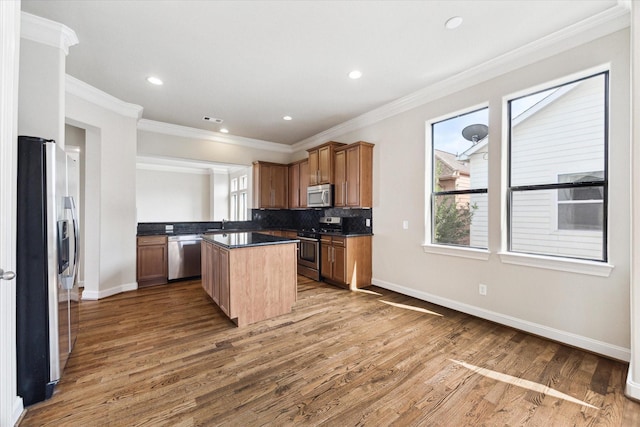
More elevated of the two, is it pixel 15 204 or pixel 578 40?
pixel 578 40

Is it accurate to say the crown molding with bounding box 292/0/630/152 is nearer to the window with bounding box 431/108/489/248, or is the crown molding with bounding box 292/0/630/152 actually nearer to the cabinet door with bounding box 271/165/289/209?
the window with bounding box 431/108/489/248

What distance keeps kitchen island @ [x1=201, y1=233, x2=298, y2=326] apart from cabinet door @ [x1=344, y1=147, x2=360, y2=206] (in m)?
1.60

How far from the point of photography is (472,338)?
264 centimetres

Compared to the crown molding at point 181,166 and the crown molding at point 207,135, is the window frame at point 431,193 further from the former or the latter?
the crown molding at point 181,166

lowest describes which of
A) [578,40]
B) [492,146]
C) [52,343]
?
[52,343]

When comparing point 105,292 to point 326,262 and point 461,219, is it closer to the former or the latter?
point 326,262

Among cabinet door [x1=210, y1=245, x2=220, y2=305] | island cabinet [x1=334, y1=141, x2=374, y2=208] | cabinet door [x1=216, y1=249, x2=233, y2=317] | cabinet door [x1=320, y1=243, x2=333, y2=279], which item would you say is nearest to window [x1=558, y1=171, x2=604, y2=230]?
island cabinet [x1=334, y1=141, x2=374, y2=208]

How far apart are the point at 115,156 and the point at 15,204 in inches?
113

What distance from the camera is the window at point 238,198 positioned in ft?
21.7

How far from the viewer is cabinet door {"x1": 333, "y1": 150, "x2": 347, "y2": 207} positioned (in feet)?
15.5

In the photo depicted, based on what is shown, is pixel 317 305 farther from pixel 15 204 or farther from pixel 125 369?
pixel 15 204

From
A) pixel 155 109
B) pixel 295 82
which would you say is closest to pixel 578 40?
pixel 295 82

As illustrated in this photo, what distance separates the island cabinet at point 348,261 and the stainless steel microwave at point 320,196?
0.68 m

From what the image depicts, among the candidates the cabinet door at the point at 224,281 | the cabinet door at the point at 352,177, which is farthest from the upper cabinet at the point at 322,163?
the cabinet door at the point at 224,281
